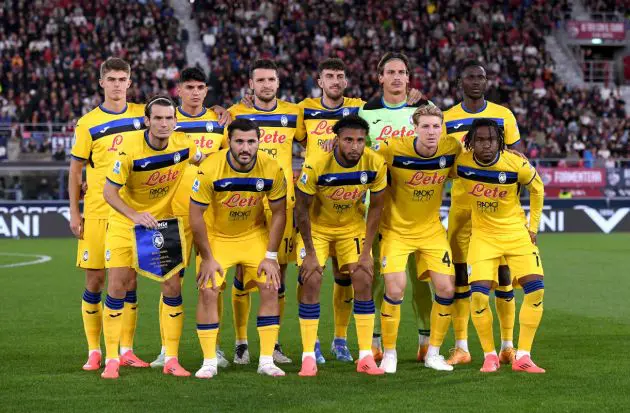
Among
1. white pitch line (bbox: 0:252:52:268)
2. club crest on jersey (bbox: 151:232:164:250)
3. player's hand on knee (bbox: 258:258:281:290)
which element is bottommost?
white pitch line (bbox: 0:252:52:268)

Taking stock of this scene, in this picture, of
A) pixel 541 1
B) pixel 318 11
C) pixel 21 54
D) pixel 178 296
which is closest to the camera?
pixel 178 296

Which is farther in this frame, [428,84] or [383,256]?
[428,84]

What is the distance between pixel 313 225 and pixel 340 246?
0.94ft

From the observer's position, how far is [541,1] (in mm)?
40500

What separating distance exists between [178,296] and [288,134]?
6.29 feet

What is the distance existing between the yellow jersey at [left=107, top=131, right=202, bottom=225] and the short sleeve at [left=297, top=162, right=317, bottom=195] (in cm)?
97

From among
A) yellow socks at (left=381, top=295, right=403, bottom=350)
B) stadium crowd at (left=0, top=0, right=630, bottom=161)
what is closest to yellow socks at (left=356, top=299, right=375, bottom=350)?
yellow socks at (left=381, top=295, right=403, bottom=350)

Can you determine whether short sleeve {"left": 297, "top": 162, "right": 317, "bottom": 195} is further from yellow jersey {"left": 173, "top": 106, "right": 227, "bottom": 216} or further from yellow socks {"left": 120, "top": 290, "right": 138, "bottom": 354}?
yellow socks {"left": 120, "top": 290, "right": 138, "bottom": 354}

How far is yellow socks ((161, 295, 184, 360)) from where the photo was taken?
831cm

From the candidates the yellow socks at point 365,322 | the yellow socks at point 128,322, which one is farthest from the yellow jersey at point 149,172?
the yellow socks at point 365,322

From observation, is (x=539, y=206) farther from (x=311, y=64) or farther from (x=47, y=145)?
(x=311, y=64)

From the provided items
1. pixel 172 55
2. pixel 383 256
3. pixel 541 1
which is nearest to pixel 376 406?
pixel 383 256

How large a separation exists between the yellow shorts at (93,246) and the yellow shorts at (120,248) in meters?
0.35

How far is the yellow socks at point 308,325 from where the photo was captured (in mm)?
8320
